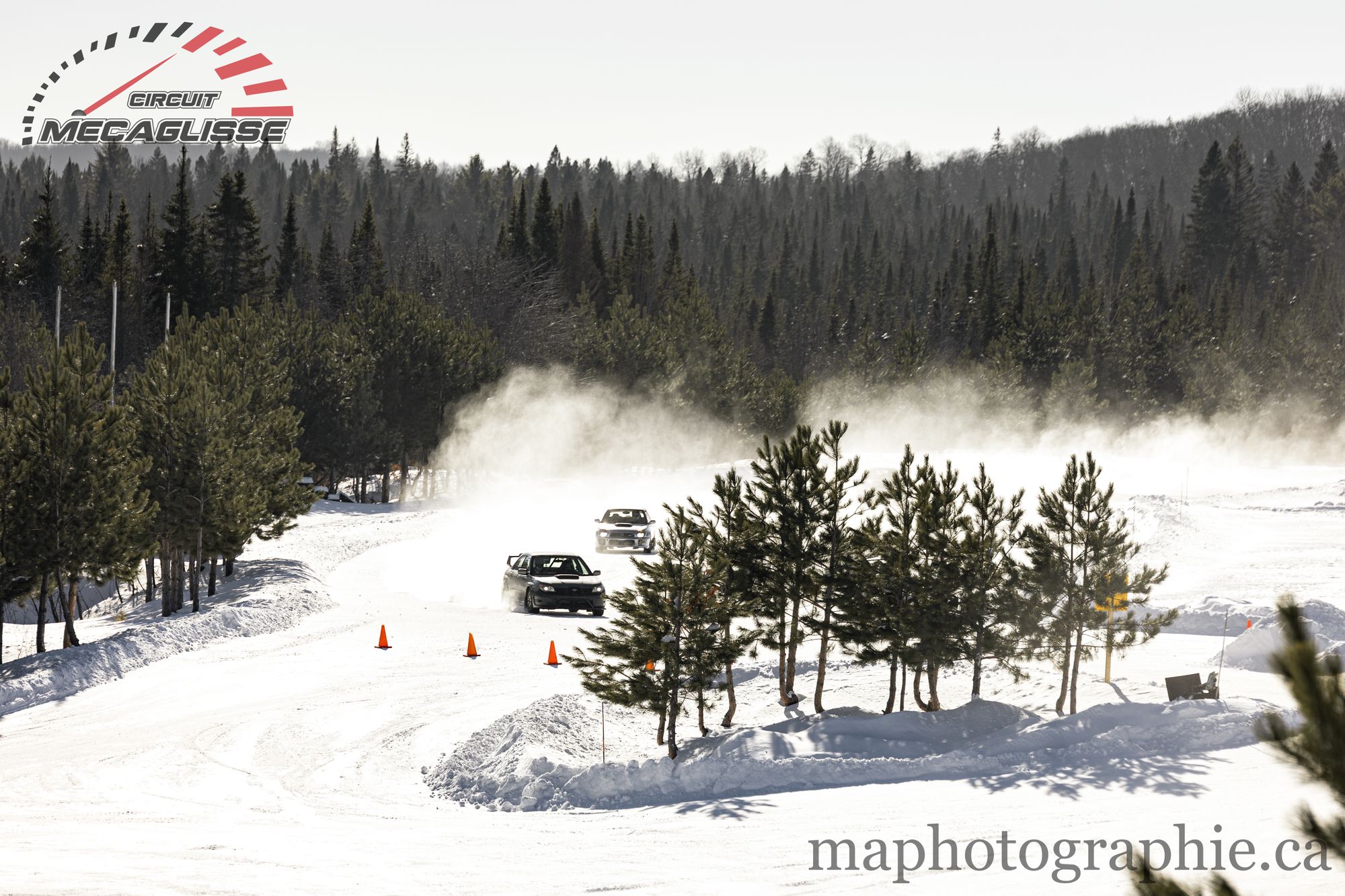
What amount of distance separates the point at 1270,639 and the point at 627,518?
24.1 meters

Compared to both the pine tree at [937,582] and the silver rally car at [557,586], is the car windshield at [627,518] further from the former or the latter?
the pine tree at [937,582]

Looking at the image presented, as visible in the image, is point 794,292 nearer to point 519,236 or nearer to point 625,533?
point 519,236

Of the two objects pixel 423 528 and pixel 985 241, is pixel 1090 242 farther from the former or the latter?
pixel 423 528

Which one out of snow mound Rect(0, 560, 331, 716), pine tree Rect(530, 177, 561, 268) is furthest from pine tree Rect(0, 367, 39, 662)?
pine tree Rect(530, 177, 561, 268)

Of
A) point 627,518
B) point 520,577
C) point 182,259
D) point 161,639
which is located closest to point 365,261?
point 182,259

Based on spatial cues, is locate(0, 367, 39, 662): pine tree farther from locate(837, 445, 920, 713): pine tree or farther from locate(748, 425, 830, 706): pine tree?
locate(837, 445, 920, 713): pine tree

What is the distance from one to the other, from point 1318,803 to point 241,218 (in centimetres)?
7853

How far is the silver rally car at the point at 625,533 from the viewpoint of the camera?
42281 mm

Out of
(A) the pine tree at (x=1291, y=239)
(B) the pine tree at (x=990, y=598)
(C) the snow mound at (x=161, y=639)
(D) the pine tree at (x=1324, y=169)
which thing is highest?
(D) the pine tree at (x=1324, y=169)

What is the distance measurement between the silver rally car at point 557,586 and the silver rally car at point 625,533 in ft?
31.4

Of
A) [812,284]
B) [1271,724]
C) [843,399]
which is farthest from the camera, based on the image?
[812,284]

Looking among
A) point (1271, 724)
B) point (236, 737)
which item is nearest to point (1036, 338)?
point (236, 737)

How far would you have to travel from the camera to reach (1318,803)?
1469 cm

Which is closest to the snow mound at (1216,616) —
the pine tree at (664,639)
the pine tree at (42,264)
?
the pine tree at (664,639)
